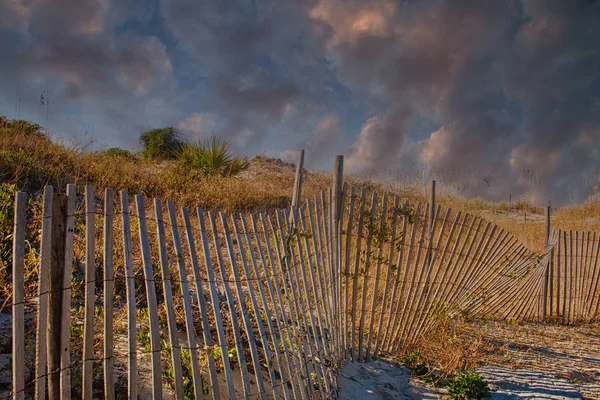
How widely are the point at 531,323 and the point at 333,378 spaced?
451 centimetres

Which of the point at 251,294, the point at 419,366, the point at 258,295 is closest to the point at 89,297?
the point at 251,294

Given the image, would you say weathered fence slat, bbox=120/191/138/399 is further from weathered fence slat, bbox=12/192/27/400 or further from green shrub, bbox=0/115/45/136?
green shrub, bbox=0/115/45/136

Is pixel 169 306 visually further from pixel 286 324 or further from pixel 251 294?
pixel 286 324

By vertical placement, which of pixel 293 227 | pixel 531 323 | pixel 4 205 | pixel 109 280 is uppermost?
pixel 4 205

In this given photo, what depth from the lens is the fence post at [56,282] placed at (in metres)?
1.86

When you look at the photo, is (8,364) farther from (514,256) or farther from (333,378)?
(514,256)

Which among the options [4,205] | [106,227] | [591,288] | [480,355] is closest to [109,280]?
[106,227]

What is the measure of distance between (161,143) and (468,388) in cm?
1456

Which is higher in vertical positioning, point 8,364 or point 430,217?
point 430,217

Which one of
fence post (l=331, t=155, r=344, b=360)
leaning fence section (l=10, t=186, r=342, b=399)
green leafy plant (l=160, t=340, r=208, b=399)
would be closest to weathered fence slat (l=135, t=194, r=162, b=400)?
leaning fence section (l=10, t=186, r=342, b=399)

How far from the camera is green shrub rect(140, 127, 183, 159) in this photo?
15943 millimetres

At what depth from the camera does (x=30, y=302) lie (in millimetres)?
3631

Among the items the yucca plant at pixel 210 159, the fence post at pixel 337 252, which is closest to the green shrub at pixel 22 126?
the yucca plant at pixel 210 159

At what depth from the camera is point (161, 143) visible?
53.1 feet
